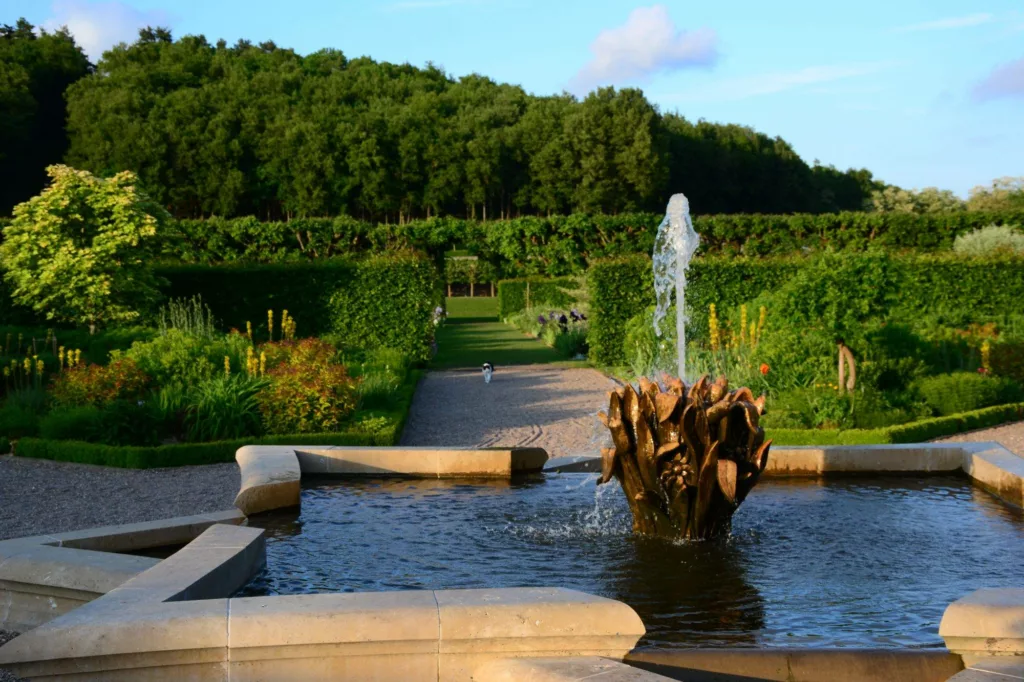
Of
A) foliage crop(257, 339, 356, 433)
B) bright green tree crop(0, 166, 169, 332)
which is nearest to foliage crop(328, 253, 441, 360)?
bright green tree crop(0, 166, 169, 332)

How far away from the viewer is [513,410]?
42.4 feet

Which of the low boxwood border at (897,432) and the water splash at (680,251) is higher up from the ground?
the water splash at (680,251)

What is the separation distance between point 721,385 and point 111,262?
1251cm

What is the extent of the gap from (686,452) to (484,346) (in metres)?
16.8

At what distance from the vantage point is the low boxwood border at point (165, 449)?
943 cm

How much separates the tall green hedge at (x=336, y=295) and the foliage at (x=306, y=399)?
574 cm

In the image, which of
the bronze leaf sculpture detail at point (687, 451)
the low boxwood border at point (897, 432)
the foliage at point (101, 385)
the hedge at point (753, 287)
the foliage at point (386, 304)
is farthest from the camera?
the hedge at point (753, 287)

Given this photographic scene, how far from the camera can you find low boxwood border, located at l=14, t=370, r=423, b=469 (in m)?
9.43

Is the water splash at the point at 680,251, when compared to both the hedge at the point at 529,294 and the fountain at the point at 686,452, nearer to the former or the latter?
the fountain at the point at 686,452

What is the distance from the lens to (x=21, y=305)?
1603 cm

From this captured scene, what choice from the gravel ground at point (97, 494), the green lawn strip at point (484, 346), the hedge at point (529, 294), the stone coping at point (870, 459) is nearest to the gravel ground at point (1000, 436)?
the stone coping at point (870, 459)

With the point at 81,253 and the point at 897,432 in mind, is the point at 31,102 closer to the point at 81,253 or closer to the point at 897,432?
the point at 81,253

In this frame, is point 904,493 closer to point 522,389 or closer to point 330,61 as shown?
point 522,389

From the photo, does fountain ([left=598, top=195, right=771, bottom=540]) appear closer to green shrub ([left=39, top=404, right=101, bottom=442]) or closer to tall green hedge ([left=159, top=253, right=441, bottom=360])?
green shrub ([left=39, top=404, right=101, bottom=442])
